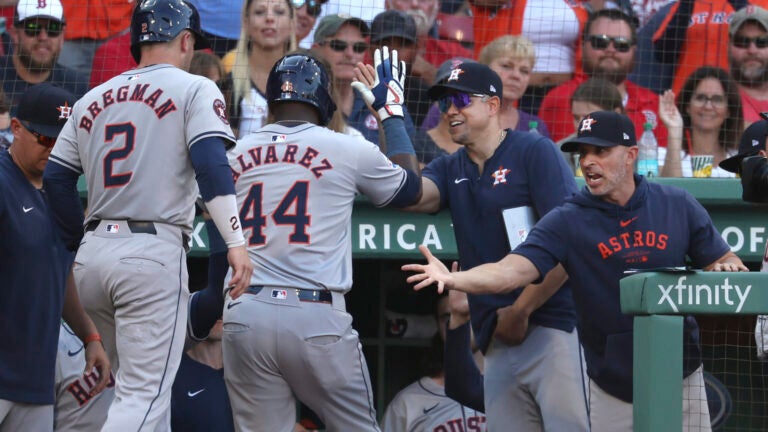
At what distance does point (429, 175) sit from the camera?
203 inches

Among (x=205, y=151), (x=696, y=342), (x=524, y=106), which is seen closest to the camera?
(x=205, y=151)

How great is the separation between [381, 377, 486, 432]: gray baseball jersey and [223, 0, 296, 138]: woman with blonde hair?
175cm

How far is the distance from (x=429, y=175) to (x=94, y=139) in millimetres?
1525

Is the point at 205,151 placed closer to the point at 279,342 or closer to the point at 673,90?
the point at 279,342

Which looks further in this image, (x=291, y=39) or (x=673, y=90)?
(x=673, y=90)

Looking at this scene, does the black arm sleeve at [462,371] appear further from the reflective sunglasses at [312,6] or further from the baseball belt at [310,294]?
the reflective sunglasses at [312,6]

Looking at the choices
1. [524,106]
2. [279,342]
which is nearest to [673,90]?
[524,106]

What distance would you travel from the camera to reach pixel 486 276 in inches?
167

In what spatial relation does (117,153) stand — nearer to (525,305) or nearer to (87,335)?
(87,335)

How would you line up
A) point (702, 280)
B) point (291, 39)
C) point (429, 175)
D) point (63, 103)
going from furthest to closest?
1. point (291, 39)
2. point (429, 175)
3. point (63, 103)
4. point (702, 280)

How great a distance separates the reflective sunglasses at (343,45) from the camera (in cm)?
701

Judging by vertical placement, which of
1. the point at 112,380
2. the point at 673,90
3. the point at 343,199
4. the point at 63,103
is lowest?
the point at 112,380

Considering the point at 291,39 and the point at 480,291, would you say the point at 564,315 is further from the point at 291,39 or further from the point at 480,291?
the point at 291,39

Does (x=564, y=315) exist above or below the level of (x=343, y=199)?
below
